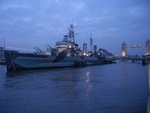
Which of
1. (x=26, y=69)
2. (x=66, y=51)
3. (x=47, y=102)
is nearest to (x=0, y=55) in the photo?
(x=66, y=51)

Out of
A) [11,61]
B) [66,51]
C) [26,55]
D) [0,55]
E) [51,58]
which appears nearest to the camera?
[11,61]

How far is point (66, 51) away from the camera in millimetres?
72500

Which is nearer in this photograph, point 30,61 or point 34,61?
point 30,61

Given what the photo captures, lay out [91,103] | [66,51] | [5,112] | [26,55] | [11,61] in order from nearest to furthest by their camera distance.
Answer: [5,112], [91,103], [11,61], [26,55], [66,51]

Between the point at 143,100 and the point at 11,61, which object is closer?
the point at 143,100

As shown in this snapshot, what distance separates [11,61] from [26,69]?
15.3 feet

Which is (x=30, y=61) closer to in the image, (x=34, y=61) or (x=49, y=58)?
(x=34, y=61)

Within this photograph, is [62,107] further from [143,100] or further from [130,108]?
[143,100]

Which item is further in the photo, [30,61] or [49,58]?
[49,58]

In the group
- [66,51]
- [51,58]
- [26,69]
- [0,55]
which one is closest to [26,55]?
[26,69]

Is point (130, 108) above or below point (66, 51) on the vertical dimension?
below

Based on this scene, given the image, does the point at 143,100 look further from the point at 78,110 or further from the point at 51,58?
the point at 51,58

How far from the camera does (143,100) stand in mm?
15672

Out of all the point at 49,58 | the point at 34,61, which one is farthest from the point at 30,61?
the point at 49,58
